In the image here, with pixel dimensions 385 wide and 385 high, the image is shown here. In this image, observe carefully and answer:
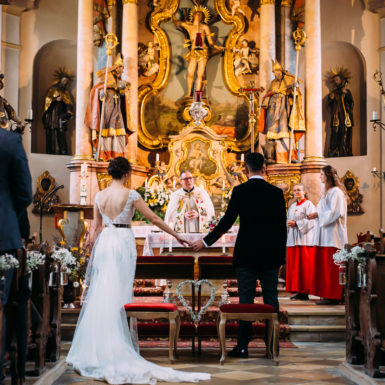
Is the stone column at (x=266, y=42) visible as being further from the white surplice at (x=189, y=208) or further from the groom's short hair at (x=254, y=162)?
the groom's short hair at (x=254, y=162)

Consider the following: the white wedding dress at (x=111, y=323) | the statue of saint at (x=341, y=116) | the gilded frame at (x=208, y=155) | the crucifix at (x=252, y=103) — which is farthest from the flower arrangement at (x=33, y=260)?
the statue of saint at (x=341, y=116)

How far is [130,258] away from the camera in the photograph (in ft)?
18.6

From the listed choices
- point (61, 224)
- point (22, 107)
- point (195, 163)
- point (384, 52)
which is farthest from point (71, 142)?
point (384, 52)

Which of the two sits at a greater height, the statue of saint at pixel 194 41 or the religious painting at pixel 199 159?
the statue of saint at pixel 194 41

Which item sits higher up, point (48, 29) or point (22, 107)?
point (48, 29)

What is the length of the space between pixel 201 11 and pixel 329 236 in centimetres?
738

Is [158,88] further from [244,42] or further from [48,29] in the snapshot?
[48,29]

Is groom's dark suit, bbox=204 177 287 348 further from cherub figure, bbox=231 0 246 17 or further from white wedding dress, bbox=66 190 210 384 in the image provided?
cherub figure, bbox=231 0 246 17

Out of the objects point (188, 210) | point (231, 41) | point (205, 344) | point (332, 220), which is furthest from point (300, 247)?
point (231, 41)

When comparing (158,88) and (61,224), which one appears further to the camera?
(158,88)

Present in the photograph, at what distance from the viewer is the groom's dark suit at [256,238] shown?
234 inches

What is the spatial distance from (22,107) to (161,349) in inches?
366

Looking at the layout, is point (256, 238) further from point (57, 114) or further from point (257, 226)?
point (57, 114)

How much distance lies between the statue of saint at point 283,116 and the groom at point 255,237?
21.1 ft
